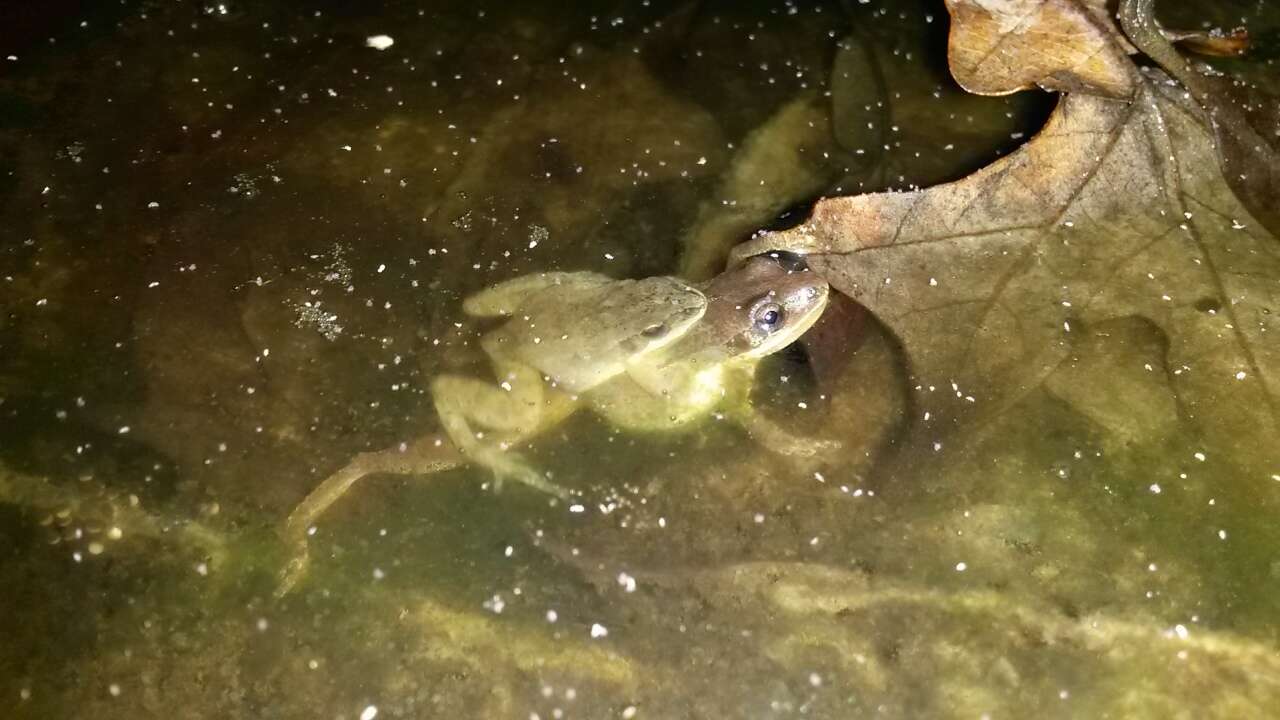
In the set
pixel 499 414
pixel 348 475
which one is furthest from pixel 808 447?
pixel 348 475

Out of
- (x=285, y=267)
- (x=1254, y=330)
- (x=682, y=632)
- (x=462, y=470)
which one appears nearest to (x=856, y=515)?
(x=682, y=632)

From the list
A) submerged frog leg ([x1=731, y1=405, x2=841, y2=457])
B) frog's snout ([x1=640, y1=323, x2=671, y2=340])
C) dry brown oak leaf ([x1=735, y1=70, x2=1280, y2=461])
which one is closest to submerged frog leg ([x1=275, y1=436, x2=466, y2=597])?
frog's snout ([x1=640, y1=323, x2=671, y2=340])

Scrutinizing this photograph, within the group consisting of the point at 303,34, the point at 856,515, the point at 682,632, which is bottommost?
the point at 682,632

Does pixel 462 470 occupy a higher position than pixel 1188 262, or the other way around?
pixel 1188 262

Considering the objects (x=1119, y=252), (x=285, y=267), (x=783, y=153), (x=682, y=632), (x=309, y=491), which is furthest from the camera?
(x=783, y=153)

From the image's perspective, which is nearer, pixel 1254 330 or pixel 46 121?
pixel 1254 330

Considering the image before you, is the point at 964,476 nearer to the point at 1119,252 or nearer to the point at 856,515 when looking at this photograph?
the point at 856,515

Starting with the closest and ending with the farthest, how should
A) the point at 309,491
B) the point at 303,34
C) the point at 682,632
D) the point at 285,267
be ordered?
the point at 682,632 < the point at 309,491 < the point at 285,267 < the point at 303,34
